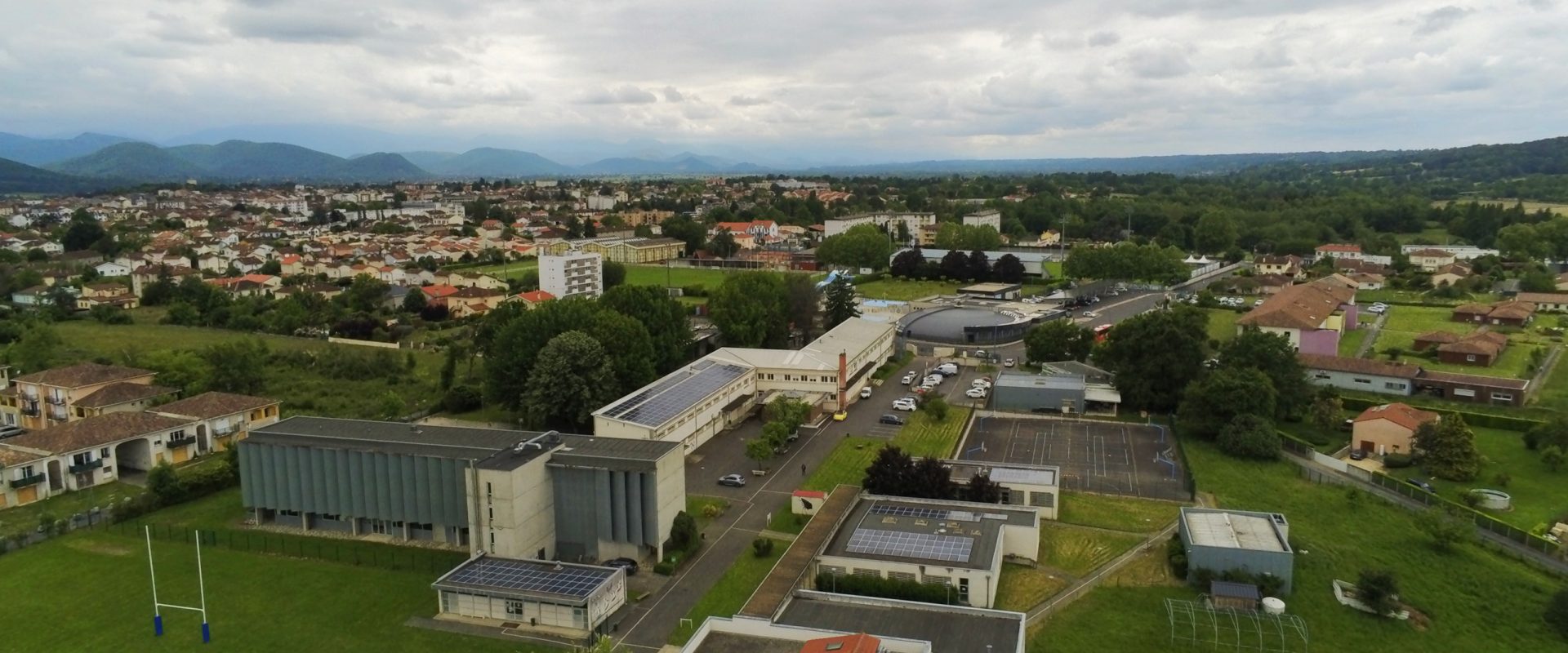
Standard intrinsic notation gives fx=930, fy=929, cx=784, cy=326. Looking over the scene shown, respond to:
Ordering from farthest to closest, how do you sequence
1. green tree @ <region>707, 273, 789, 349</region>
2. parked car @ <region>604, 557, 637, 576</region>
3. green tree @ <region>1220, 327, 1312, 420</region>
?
green tree @ <region>707, 273, 789, 349</region>, green tree @ <region>1220, 327, 1312, 420</region>, parked car @ <region>604, 557, 637, 576</region>

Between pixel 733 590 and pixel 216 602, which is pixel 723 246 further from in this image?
pixel 216 602

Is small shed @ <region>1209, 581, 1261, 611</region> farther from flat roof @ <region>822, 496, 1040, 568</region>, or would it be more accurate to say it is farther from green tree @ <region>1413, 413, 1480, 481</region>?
green tree @ <region>1413, 413, 1480, 481</region>

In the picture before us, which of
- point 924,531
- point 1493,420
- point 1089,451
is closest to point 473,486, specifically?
point 924,531

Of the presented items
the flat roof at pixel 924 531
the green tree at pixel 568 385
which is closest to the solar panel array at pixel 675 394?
the green tree at pixel 568 385

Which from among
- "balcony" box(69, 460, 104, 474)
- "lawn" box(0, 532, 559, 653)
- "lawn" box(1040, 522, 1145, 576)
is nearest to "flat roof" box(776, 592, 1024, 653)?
"lawn" box(1040, 522, 1145, 576)

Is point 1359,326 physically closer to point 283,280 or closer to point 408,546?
point 408,546

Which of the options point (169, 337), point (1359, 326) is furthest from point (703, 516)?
point (1359, 326)

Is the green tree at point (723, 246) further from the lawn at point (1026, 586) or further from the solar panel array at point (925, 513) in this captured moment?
the lawn at point (1026, 586)
